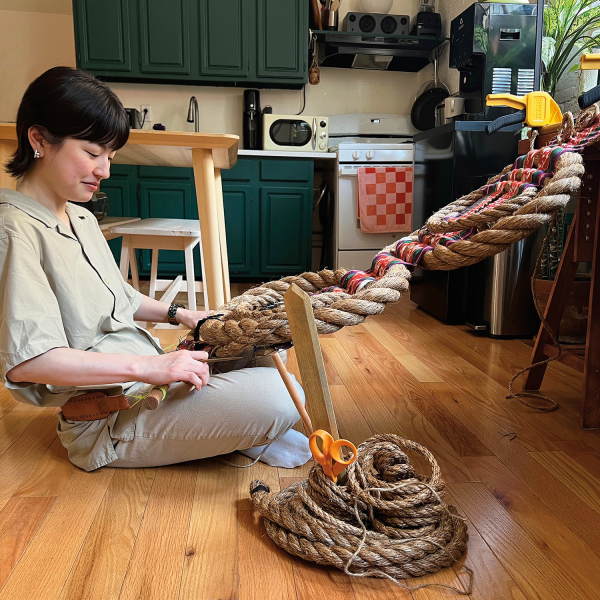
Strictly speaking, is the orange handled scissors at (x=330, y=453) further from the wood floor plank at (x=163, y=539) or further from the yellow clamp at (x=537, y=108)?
the yellow clamp at (x=537, y=108)

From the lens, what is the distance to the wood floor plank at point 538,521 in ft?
3.16

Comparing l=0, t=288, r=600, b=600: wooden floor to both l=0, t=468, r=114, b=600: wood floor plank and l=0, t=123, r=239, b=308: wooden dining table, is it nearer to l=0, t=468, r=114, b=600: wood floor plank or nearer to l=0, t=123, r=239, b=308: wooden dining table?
l=0, t=468, r=114, b=600: wood floor plank

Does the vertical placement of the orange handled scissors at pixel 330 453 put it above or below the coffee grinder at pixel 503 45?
below

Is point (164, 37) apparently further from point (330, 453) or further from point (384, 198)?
point (330, 453)

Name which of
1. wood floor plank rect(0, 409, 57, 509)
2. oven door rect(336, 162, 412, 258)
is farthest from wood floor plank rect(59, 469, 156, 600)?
oven door rect(336, 162, 412, 258)

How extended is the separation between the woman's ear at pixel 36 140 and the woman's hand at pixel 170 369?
451 millimetres

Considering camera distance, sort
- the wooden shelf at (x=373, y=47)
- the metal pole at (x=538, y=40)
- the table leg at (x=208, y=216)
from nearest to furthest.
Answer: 1. the table leg at (x=208, y=216)
2. the metal pole at (x=538, y=40)
3. the wooden shelf at (x=373, y=47)

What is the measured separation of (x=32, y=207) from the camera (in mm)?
1150

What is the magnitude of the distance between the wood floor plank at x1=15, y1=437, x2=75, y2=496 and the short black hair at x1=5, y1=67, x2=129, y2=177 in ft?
2.16

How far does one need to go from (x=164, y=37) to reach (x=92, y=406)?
3350 millimetres

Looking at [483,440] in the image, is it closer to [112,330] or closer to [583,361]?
[583,361]

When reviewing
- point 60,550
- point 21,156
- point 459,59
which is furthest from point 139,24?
point 60,550

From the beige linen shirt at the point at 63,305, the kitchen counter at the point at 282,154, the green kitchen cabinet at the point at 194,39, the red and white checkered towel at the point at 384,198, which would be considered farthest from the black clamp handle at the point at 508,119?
the green kitchen cabinet at the point at 194,39

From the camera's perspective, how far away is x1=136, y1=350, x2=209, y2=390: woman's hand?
1109 millimetres
